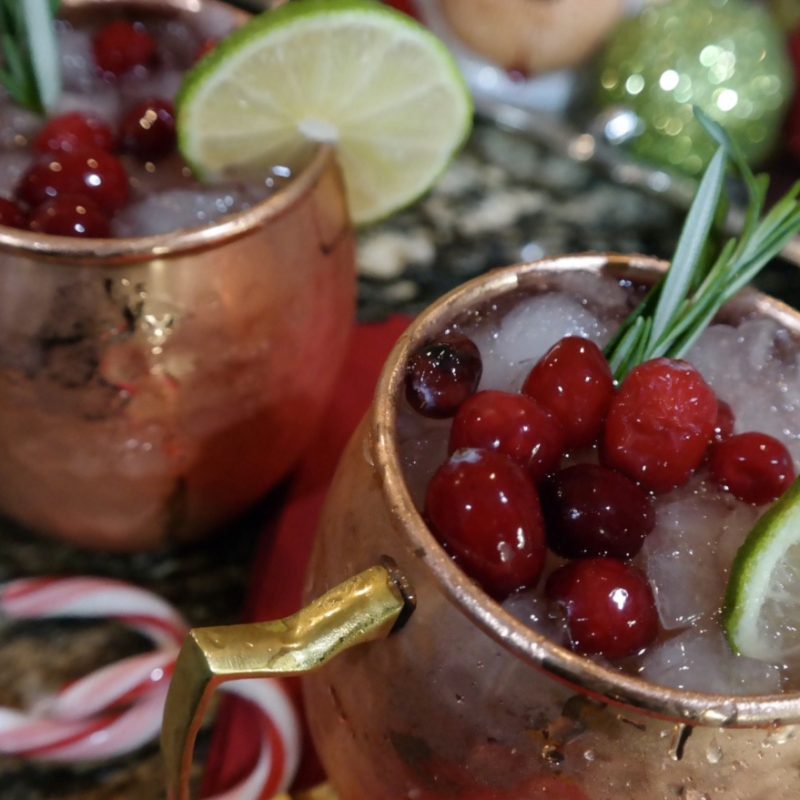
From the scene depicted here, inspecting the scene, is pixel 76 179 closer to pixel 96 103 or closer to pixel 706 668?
pixel 96 103

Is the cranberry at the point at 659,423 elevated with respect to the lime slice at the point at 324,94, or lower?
lower

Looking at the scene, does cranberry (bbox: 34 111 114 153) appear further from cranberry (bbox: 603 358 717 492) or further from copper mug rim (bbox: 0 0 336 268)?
cranberry (bbox: 603 358 717 492)

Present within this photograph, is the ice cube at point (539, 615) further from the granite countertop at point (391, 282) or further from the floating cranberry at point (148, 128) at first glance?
the floating cranberry at point (148, 128)

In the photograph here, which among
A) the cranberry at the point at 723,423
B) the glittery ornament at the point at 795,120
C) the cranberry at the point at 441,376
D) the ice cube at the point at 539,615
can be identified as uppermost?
the cranberry at the point at 441,376

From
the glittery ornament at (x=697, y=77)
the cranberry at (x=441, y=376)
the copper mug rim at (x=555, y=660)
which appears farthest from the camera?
the glittery ornament at (x=697, y=77)

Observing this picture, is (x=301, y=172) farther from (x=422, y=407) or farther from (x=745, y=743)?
(x=745, y=743)

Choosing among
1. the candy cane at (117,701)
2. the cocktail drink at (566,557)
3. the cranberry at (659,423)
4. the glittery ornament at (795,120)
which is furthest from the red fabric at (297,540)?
the glittery ornament at (795,120)

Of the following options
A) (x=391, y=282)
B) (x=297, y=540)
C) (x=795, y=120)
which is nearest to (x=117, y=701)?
(x=297, y=540)
